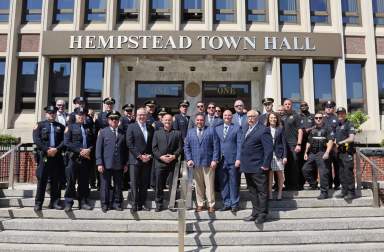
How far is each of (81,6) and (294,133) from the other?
10620 mm

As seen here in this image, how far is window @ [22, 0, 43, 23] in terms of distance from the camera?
584 inches

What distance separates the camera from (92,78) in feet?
48.3

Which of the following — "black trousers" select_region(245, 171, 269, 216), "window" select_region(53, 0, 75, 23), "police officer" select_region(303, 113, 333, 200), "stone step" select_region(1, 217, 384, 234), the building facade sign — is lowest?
"stone step" select_region(1, 217, 384, 234)

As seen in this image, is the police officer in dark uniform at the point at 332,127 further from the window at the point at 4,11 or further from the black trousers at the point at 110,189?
the window at the point at 4,11

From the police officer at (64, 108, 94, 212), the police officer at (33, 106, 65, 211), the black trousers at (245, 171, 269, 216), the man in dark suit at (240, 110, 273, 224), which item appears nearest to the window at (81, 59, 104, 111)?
the police officer at (33, 106, 65, 211)

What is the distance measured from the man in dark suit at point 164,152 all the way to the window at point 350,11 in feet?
36.9

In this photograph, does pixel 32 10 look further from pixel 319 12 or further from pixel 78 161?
pixel 319 12

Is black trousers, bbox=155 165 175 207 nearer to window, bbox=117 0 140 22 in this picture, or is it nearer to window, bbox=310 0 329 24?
window, bbox=117 0 140 22

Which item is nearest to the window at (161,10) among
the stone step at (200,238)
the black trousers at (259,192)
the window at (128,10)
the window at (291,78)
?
the window at (128,10)

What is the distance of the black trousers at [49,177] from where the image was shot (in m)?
6.72

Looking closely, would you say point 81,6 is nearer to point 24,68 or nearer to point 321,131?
point 24,68

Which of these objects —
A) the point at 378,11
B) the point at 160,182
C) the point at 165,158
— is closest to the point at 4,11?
the point at 165,158

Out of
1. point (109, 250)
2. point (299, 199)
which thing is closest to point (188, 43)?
point (299, 199)

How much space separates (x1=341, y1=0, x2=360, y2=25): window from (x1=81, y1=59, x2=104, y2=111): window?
10.0 meters
